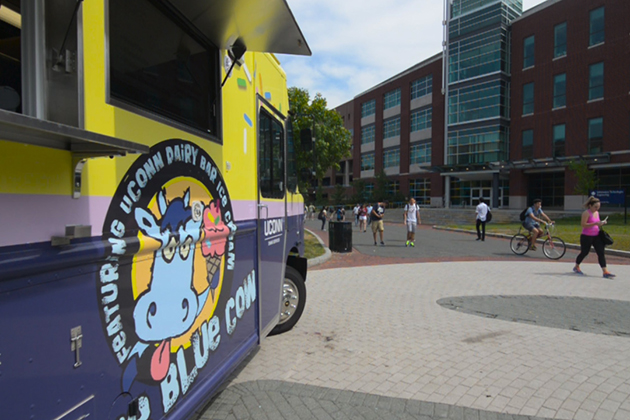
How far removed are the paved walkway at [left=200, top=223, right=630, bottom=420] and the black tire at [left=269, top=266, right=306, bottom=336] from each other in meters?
0.16

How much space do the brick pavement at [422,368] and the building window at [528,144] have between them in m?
33.7

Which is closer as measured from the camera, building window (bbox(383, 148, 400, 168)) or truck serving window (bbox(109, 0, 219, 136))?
truck serving window (bbox(109, 0, 219, 136))

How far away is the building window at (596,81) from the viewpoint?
1253 inches

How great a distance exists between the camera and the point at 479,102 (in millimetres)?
40125

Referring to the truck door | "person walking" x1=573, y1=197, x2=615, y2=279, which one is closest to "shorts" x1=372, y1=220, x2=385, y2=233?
"person walking" x1=573, y1=197, x2=615, y2=279

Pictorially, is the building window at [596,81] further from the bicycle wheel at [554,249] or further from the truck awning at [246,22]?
the truck awning at [246,22]

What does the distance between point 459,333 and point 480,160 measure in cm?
3855

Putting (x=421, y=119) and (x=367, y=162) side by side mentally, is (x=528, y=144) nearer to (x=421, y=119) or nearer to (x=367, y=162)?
(x=421, y=119)

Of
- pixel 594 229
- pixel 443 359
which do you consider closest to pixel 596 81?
pixel 594 229

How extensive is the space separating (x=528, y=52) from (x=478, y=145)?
9.16 m

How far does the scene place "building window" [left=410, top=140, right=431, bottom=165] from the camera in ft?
155

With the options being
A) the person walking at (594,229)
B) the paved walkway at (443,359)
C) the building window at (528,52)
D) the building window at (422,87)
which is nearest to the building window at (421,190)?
the building window at (422,87)

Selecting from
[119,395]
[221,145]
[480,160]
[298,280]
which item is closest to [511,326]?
[298,280]

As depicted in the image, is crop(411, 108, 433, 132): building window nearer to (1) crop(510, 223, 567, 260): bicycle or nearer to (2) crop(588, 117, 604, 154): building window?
(2) crop(588, 117, 604, 154): building window
